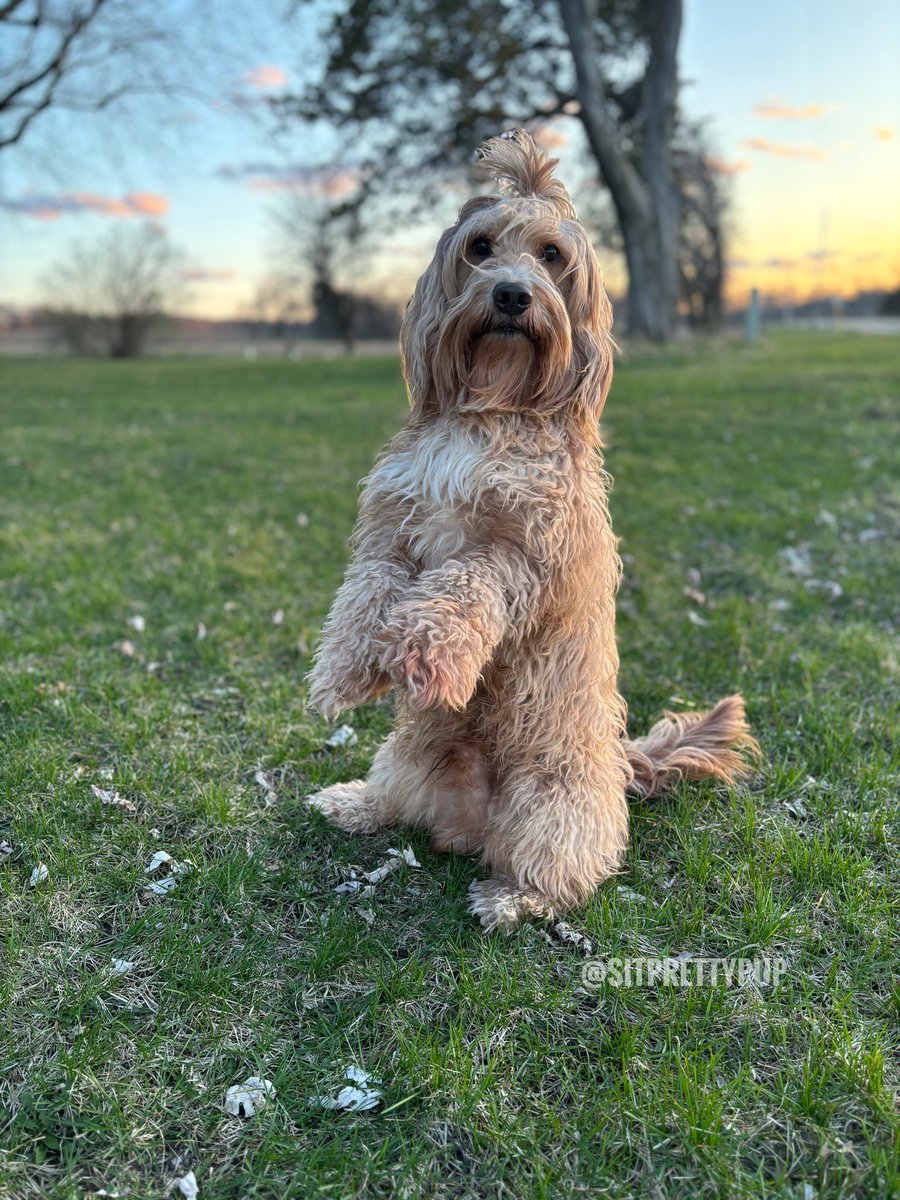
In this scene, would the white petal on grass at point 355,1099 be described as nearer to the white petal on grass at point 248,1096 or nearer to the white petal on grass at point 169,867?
the white petal on grass at point 248,1096

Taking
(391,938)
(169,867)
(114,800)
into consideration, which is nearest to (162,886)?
(169,867)

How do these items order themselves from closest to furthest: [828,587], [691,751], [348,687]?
[348,687], [691,751], [828,587]

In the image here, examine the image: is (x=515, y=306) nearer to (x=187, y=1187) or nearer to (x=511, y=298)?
(x=511, y=298)

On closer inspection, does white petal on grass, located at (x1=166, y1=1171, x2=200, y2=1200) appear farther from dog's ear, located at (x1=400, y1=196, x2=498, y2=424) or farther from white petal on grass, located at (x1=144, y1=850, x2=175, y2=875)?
dog's ear, located at (x1=400, y1=196, x2=498, y2=424)

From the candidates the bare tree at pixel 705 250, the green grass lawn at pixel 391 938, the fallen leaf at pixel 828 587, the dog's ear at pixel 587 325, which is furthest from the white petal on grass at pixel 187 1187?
the bare tree at pixel 705 250

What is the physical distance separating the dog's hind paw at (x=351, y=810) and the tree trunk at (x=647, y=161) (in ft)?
61.9

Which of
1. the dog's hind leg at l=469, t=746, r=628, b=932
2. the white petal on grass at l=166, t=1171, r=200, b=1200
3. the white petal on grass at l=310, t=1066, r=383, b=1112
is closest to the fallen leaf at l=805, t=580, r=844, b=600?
the dog's hind leg at l=469, t=746, r=628, b=932

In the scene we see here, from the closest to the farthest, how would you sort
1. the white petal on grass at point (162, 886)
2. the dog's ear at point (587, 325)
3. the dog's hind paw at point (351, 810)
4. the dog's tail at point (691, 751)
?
the dog's ear at point (587, 325), the white petal on grass at point (162, 886), the dog's hind paw at point (351, 810), the dog's tail at point (691, 751)

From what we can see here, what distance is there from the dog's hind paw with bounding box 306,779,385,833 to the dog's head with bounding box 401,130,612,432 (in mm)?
1573

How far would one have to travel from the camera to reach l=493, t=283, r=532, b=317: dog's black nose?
2721 mm

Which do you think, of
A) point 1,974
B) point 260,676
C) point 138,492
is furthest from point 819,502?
point 1,974

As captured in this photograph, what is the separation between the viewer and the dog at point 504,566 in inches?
107

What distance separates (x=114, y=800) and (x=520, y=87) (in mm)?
20586

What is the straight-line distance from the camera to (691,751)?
3686 millimetres
